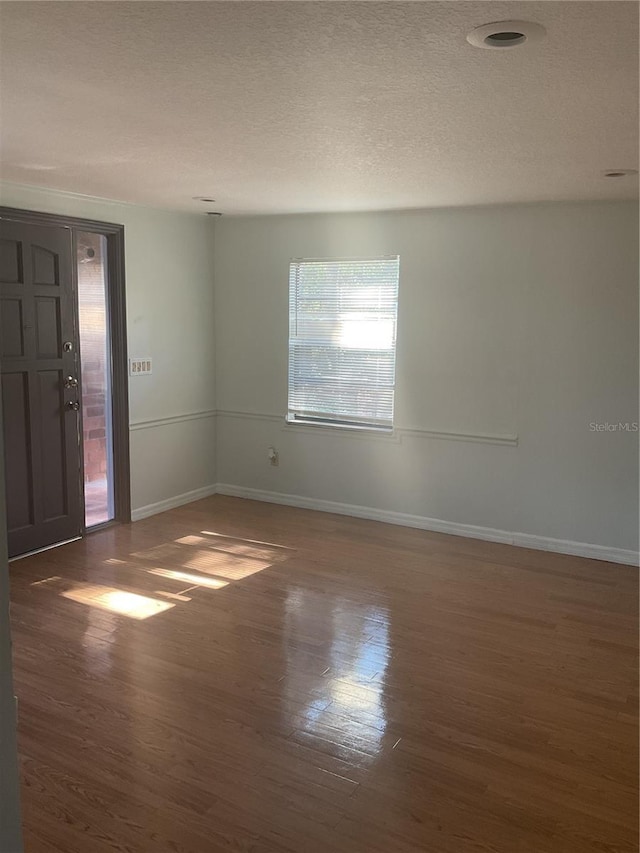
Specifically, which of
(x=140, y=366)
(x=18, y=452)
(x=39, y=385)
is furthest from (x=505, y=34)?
(x=140, y=366)

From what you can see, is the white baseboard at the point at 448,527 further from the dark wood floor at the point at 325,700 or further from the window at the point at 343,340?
the window at the point at 343,340

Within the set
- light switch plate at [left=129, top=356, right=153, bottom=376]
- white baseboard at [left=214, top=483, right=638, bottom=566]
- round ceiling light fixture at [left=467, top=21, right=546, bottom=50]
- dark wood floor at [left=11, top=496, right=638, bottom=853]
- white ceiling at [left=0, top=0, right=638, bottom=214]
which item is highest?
white ceiling at [left=0, top=0, right=638, bottom=214]

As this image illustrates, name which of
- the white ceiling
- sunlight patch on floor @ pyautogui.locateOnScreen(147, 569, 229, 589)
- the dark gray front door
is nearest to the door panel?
the dark gray front door

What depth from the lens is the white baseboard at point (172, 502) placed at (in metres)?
5.51

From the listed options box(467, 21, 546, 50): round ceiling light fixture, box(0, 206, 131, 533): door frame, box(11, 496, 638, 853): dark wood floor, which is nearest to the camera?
box(467, 21, 546, 50): round ceiling light fixture

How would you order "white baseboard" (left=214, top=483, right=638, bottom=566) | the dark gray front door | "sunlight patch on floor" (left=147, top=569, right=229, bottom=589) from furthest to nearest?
"white baseboard" (left=214, top=483, right=638, bottom=566)
the dark gray front door
"sunlight patch on floor" (left=147, top=569, right=229, bottom=589)

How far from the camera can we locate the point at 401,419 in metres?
5.37

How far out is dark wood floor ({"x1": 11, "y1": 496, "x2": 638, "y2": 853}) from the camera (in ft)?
7.57

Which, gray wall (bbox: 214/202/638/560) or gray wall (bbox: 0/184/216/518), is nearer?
gray wall (bbox: 214/202/638/560)

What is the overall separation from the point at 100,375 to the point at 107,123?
2997 mm

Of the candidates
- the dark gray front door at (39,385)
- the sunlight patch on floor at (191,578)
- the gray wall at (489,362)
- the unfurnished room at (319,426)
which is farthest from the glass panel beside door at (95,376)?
the gray wall at (489,362)

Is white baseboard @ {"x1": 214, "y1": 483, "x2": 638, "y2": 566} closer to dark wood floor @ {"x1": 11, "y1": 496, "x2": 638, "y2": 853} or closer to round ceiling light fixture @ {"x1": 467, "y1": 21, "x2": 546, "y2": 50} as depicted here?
dark wood floor @ {"x1": 11, "y1": 496, "x2": 638, "y2": 853}

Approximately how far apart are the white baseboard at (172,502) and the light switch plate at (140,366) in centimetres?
104

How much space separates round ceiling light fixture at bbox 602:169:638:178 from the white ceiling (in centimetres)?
6
